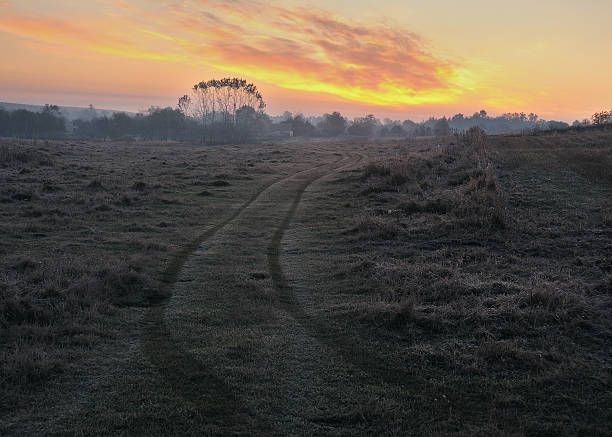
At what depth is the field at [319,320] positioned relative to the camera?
5.84 m

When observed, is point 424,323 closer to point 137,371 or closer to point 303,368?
point 303,368

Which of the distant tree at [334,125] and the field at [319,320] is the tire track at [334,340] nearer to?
the field at [319,320]

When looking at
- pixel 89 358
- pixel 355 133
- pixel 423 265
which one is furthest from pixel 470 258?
pixel 355 133

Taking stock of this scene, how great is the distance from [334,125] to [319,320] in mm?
159629

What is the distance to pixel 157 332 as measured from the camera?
8.34m

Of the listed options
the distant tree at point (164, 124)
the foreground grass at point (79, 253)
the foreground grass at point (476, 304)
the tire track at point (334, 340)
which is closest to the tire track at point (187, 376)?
the foreground grass at point (79, 253)

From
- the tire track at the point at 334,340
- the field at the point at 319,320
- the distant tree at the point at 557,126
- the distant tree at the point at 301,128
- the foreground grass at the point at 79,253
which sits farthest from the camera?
the distant tree at the point at 301,128

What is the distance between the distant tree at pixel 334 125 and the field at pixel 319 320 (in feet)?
479

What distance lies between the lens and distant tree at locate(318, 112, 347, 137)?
161125 mm

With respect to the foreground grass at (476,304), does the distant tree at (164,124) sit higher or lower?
higher

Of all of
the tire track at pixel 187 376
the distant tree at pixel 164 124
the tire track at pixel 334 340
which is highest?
the distant tree at pixel 164 124

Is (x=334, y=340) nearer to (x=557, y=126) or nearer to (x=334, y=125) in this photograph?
(x=557, y=126)

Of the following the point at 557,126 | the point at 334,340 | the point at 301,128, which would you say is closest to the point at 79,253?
the point at 334,340

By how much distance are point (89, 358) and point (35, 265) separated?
5.62m
